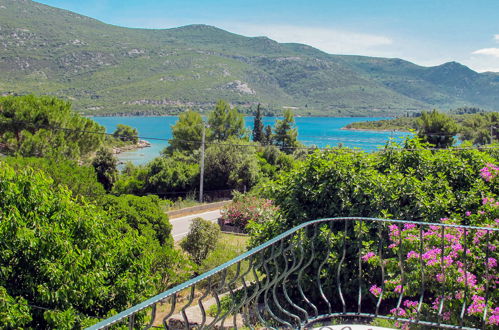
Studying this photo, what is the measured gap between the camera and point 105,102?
161m

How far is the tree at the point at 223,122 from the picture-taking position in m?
57.9

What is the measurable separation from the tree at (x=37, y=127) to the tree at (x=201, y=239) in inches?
482

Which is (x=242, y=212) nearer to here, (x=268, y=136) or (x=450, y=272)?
(x=450, y=272)

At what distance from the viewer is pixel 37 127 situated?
26219mm

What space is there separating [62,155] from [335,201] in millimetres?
23193

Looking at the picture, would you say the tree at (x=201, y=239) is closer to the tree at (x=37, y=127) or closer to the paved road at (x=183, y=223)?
the paved road at (x=183, y=223)

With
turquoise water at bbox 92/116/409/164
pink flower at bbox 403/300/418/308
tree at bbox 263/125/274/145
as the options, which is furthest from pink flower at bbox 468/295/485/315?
tree at bbox 263/125/274/145

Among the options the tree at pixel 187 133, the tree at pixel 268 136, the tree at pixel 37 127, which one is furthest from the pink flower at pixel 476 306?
the tree at pixel 268 136

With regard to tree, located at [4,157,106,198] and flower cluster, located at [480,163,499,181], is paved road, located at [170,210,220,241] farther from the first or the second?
flower cluster, located at [480,163,499,181]

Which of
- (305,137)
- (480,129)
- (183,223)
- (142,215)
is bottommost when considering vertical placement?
(305,137)

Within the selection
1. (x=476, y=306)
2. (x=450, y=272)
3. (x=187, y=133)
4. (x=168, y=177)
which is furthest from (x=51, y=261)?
(x=187, y=133)

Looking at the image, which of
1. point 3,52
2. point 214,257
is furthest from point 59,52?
point 214,257

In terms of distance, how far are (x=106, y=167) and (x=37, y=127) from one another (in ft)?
28.5

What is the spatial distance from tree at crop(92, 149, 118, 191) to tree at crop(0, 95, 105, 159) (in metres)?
5.16
